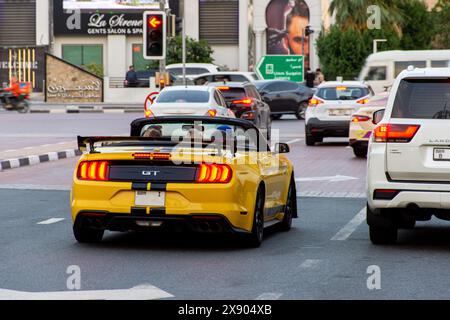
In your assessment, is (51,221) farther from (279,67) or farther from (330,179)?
(279,67)

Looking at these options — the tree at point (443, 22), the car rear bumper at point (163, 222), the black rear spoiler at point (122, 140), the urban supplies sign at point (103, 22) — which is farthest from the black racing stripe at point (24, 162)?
the tree at point (443, 22)

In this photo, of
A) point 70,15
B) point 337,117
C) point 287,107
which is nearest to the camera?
point 337,117

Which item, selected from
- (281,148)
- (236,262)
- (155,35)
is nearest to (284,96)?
(155,35)

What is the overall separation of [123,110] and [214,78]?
735 centimetres

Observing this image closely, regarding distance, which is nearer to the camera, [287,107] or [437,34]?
[287,107]

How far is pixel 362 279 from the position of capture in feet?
33.7

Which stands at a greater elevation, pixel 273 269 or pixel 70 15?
pixel 70 15

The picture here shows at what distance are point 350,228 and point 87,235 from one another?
3049 mm

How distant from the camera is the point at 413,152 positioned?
11867 millimetres

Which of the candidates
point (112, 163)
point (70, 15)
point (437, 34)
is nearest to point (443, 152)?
point (112, 163)

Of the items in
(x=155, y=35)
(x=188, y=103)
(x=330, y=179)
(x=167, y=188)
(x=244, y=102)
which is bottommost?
(x=330, y=179)

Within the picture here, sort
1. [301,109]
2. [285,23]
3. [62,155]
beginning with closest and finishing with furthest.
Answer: [62,155] < [301,109] < [285,23]
